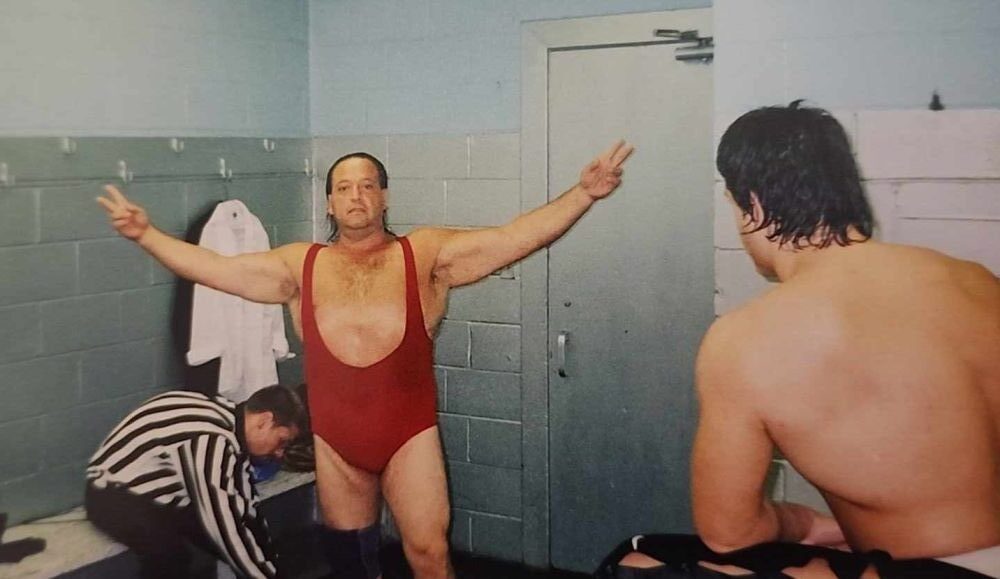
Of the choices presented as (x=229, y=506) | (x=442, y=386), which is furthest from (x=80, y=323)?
(x=442, y=386)

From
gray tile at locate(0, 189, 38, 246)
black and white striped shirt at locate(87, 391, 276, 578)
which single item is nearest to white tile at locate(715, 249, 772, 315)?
black and white striped shirt at locate(87, 391, 276, 578)

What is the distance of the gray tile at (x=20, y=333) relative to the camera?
1.46 meters

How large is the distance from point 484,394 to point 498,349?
0.10 meters

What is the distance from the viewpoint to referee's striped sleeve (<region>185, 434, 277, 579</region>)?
1648 mm

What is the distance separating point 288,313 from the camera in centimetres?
170

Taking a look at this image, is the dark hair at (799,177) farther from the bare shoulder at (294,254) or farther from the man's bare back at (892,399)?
the bare shoulder at (294,254)

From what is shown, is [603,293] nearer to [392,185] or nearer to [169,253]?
[392,185]

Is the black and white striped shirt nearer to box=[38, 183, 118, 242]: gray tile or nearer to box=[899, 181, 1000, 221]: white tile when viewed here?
box=[38, 183, 118, 242]: gray tile

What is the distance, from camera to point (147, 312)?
5.40ft

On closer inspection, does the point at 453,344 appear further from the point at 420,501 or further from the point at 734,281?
the point at 734,281

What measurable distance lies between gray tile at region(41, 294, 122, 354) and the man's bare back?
1.06m

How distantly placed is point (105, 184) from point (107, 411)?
0.39 metres

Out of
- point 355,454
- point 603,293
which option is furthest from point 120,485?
point 603,293

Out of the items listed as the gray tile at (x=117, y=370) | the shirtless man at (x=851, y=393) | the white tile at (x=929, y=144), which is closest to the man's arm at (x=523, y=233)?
the shirtless man at (x=851, y=393)
